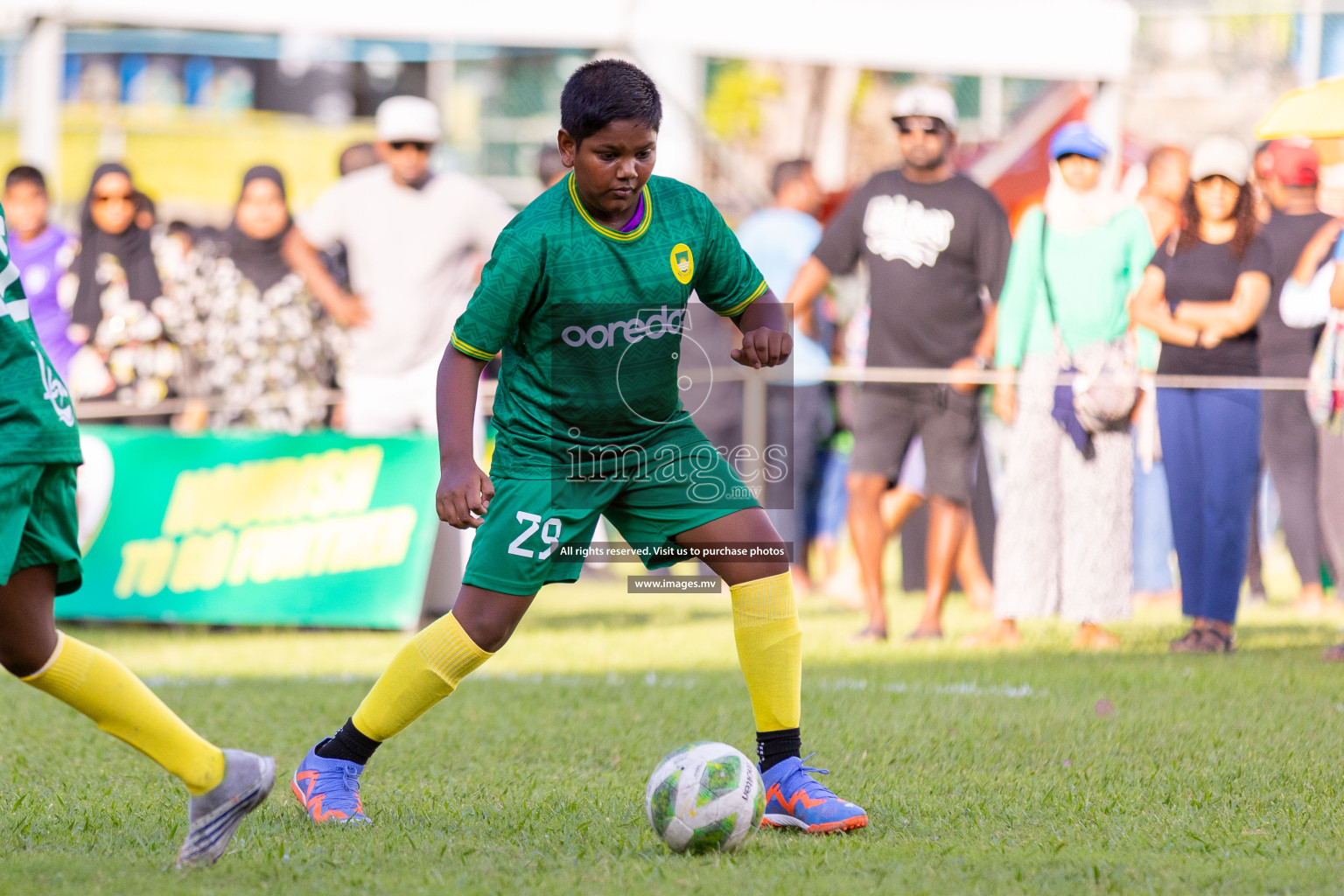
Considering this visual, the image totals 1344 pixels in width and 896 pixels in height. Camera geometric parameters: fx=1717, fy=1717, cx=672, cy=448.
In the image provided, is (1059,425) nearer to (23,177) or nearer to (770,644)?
(770,644)

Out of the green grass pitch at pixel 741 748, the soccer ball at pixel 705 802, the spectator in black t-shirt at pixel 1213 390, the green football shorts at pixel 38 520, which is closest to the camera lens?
the green football shorts at pixel 38 520

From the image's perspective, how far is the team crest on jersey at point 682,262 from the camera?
4.63 meters

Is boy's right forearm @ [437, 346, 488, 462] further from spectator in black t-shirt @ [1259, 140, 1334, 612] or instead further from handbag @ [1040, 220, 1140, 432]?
spectator in black t-shirt @ [1259, 140, 1334, 612]

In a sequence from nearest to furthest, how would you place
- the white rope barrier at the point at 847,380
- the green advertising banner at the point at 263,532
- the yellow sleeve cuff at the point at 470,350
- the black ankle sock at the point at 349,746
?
1. the yellow sleeve cuff at the point at 470,350
2. the black ankle sock at the point at 349,746
3. the white rope barrier at the point at 847,380
4. the green advertising banner at the point at 263,532

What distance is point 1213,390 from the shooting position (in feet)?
28.7

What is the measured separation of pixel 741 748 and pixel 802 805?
1.28 m

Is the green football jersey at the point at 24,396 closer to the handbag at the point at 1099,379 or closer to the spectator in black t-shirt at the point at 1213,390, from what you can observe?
the handbag at the point at 1099,379

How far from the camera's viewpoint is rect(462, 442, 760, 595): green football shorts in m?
4.59

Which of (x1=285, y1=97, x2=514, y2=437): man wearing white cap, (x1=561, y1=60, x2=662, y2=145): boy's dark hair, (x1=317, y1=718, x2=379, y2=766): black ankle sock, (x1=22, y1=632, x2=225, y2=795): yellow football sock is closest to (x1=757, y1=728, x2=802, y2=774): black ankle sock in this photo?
(x1=317, y1=718, x2=379, y2=766): black ankle sock

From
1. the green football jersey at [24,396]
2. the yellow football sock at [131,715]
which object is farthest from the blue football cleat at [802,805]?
the green football jersey at [24,396]

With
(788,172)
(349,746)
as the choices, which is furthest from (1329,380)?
(349,746)

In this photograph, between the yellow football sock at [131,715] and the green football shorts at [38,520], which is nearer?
the green football shorts at [38,520]

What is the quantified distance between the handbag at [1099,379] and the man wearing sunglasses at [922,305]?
477 mm

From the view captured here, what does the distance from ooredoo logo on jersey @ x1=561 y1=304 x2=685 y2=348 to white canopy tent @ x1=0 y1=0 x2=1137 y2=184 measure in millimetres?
9647
